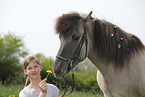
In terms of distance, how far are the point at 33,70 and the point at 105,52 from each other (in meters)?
1.36

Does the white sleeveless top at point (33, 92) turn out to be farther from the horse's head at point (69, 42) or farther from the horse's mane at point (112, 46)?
the horse's mane at point (112, 46)

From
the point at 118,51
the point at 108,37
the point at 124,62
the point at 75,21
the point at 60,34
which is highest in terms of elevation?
the point at 75,21

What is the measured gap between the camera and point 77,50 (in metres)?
2.57

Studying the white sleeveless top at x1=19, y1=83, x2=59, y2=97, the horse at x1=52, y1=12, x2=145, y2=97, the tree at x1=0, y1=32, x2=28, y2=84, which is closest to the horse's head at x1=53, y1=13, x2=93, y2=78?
the horse at x1=52, y1=12, x2=145, y2=97

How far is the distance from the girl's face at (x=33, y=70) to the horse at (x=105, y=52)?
0.94 feet

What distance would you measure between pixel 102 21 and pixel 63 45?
3.21ft

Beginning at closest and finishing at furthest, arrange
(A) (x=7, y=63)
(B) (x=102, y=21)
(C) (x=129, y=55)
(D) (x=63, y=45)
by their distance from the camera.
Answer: (D) (x=63, y=45) → (C) (x=129, y=55) → (B) (x=102, y=21) → (A) (x=7, y=63)

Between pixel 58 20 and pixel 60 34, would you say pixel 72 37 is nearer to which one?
Result: pixel 60 34

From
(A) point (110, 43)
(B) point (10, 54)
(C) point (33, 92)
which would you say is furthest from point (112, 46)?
(B) point (10, 54)

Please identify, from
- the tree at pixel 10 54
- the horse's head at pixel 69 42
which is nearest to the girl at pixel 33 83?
the horse's head at pixel 69 42

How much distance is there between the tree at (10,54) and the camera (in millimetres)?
15562

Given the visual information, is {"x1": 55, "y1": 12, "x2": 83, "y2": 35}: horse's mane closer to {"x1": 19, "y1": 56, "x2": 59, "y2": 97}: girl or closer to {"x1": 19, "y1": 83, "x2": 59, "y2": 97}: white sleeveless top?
{"x1": 19, "y1": 56, "x2": 59, "y2": 97}: girl

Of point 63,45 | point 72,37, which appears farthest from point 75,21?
point 63,45

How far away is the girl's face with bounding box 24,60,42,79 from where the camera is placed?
2254 mm
